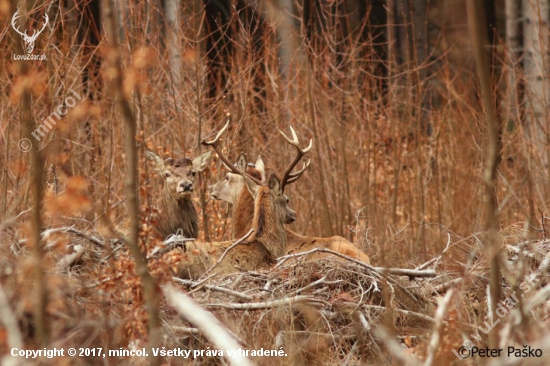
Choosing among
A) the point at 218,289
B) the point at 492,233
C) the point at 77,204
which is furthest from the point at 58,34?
the point at 492,233

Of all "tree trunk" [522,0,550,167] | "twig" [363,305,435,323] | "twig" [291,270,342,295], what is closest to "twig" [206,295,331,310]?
"twig" [291,270,342,295]

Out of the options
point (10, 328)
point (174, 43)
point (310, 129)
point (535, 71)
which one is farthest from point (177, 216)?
point (535, 71)

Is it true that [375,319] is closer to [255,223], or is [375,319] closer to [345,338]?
[345,338]

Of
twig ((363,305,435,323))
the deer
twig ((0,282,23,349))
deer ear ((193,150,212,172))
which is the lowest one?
twig ((363,305,435,323))

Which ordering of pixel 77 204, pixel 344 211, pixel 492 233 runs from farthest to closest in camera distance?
pixel 344 211 → pixel 77 204 → pixel 492 233

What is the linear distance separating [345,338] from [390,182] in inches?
263

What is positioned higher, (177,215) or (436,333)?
(177,215)

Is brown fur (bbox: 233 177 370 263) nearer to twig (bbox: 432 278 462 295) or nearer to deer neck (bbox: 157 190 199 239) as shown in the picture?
deer neck (bbox: 157 190 199 239)

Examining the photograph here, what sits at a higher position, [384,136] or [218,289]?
[384,136]

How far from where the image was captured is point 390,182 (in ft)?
41.2

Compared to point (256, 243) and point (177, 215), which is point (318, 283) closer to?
point (256, 243)

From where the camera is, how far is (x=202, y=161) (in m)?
8.80

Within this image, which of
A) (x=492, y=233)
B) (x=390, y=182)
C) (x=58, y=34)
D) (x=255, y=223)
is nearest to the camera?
(x=492, y=233)

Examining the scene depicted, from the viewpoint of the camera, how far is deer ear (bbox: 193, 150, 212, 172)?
8.76 metres
